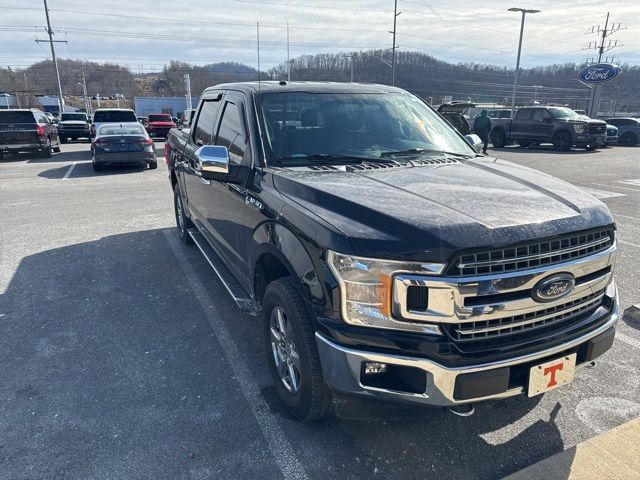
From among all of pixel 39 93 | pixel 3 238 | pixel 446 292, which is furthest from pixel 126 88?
pixel 446 292

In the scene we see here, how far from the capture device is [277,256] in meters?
2.91

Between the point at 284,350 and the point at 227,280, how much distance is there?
142 centimetres

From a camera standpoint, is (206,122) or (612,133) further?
(612,133)

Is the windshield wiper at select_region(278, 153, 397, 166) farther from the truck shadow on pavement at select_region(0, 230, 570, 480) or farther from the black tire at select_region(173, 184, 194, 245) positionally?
the black tire at select_region(173, 184, 194, 245)

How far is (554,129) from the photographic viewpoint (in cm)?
2159

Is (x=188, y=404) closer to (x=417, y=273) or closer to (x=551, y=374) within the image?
(x=417, y=273)

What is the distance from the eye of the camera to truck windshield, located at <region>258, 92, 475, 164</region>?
3.53 m

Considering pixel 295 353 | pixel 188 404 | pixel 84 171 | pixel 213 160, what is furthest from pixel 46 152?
pixel 295 353

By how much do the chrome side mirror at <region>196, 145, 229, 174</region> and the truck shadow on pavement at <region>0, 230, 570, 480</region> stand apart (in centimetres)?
145

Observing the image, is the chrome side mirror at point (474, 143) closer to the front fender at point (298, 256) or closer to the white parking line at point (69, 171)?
the front fender at point (298, 256)

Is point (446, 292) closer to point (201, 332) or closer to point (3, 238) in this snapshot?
point (201, 332)

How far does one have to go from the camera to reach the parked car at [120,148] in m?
13.6

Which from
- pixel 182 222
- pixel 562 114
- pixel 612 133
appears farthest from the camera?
pixel 612 133

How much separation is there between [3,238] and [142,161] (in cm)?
729
